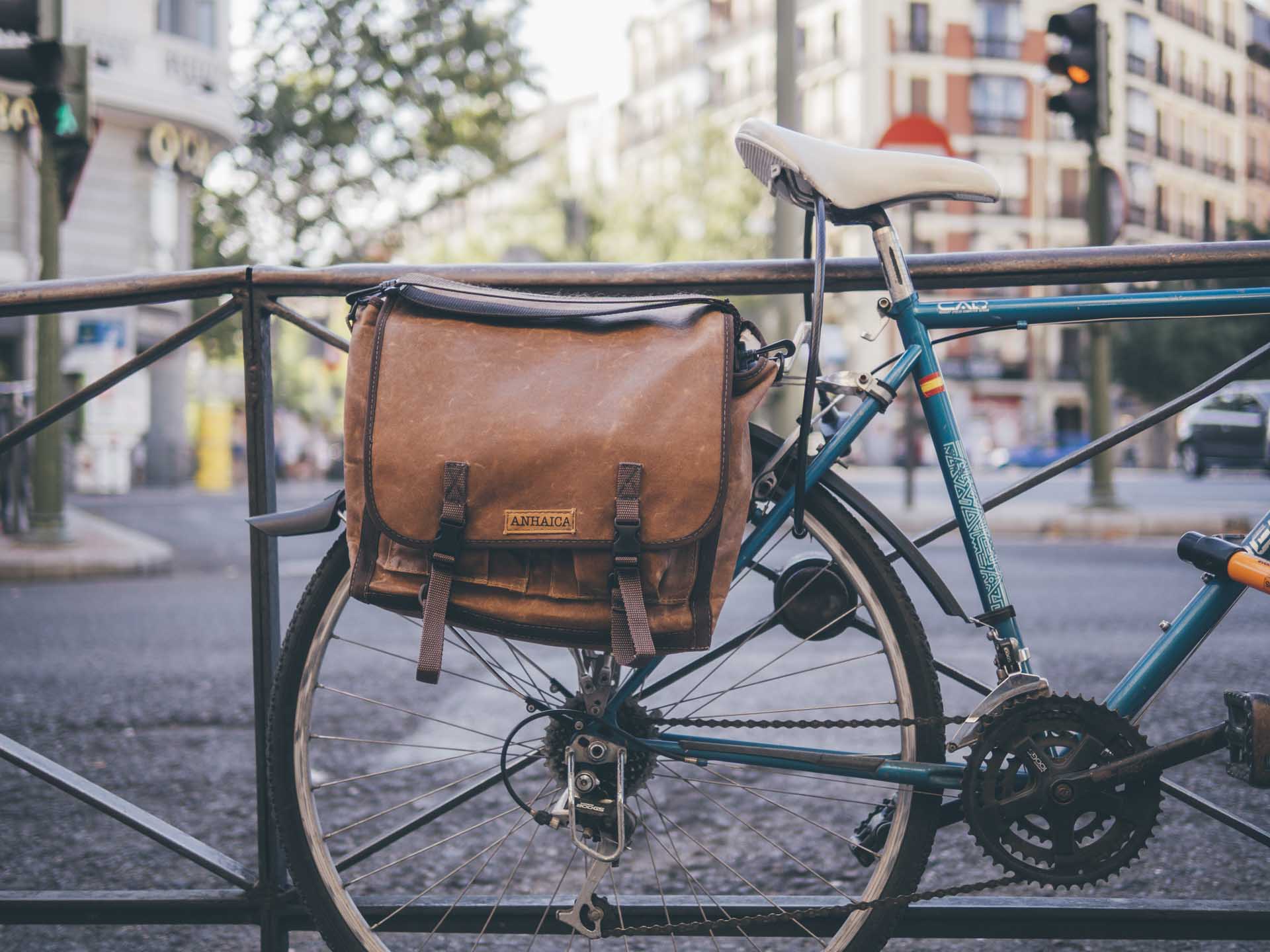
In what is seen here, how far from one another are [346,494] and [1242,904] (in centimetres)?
154

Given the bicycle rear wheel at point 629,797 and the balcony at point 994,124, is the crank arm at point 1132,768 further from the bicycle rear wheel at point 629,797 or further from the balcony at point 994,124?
the balcony at point 994,124

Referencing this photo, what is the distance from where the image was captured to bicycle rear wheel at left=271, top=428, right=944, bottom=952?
1800 millimetres

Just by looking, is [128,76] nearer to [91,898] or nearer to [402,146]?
[402,146]

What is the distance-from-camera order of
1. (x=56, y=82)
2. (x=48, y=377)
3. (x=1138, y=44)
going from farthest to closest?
(x=1138, y=44), (x=48, y=377), (x=56, y=82)

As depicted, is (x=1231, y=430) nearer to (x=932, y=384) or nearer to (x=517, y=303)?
(x=932, y=384)

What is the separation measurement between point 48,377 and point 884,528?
339 inches

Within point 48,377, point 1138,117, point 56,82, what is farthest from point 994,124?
point 56,82

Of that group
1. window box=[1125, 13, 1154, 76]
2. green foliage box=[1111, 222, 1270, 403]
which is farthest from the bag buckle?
window box=[1125, 13, 1154, 76]

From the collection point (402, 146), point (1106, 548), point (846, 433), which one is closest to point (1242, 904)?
point (846, 433)

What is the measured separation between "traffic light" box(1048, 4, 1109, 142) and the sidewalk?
26.1 ft

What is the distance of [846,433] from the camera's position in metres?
1.83

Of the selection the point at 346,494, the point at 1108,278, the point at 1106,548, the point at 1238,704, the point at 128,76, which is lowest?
the point at 1106,548

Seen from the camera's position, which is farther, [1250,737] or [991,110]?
[991,110]

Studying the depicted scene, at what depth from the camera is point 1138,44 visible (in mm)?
52250
